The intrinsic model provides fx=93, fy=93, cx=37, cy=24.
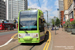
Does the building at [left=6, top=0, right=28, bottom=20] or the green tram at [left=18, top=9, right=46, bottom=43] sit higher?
the building at [left=6, top=0, right=28, bottom=20]

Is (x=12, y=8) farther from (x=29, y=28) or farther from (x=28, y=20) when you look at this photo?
(x=29, y=28)

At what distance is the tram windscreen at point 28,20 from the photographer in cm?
879

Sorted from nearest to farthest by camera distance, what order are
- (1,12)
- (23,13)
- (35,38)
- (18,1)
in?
(35,38) < (23,13) < (1,12) < (18,1)

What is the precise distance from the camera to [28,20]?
894 centimetres

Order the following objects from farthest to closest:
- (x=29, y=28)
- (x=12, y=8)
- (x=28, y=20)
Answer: (x=12, y=8), (x=28, y=20), (x=29, y=28)

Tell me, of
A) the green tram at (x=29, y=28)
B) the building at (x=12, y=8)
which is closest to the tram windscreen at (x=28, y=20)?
the green tram at (x=29, y=28)

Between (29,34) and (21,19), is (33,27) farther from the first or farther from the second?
(21,19)

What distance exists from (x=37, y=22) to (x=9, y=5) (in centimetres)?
A: 15474

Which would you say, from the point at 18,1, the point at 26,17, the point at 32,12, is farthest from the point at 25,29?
the point at 18,1

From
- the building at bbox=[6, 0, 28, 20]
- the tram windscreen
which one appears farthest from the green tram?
the building at bbox=[6, 0, 28, 20]

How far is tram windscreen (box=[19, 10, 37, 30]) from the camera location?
346 inches

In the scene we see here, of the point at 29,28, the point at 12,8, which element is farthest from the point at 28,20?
the point at 12,8

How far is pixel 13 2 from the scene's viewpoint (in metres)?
152

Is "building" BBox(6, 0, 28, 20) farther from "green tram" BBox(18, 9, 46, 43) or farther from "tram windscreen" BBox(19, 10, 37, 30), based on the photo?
"green tram" BBox(18, 9, 46, 43)
